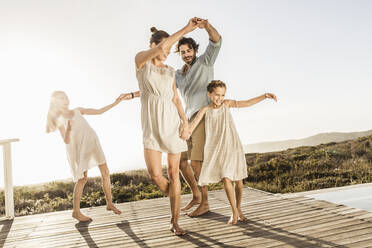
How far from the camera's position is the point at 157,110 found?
2.78 metres

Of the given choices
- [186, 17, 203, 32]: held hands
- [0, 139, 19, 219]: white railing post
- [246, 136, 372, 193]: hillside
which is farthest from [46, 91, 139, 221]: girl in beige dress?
[246, 136, 372, 193]: hillside

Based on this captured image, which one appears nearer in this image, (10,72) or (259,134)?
(10,72)

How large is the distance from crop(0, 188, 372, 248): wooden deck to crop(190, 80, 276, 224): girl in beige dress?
354 mm

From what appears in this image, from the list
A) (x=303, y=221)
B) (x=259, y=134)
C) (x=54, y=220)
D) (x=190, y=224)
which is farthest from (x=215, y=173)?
(x=259, y=134)

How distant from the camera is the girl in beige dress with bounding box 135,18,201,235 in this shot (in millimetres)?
2756

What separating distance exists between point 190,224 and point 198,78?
1.47 m

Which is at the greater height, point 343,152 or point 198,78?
point 198,78

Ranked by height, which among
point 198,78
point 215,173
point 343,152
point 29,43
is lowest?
point 343,152

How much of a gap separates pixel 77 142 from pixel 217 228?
192 centimetres

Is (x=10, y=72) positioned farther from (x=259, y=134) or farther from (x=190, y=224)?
(x=259, y=134)

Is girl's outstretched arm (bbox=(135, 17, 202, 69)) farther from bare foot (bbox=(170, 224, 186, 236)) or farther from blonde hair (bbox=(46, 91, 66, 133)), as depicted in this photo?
blonde hair (bbox=(46, 91, 66, 133))

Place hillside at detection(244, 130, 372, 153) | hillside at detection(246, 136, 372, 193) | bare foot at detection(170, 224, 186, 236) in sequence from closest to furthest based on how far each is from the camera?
bare foot at detection(170, 224, 186, 236), hillside at detection(246, 136, 372, 193), hillside at detection(244, 130, 372, 153)

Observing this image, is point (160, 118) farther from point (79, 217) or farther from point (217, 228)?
point (79, 217)

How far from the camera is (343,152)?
11633 millimetres
